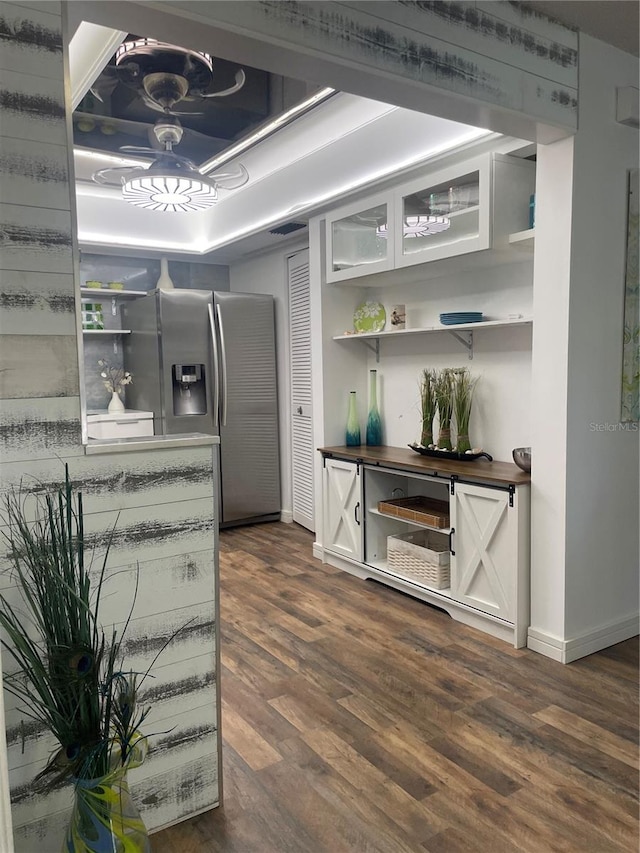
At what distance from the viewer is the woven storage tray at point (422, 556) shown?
3520 millimetres

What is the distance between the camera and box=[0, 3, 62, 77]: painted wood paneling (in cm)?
158

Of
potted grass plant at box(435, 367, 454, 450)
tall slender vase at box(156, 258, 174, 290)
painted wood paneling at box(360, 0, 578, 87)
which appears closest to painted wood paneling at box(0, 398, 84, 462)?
painted wood paneling at box(360, 0, 578, 87)

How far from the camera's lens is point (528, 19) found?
2.44 meters

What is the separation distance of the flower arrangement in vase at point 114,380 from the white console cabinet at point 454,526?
2.09m

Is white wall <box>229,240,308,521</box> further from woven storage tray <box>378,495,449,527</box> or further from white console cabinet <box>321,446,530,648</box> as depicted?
woven storage tray <box>378,495,449,527</box>

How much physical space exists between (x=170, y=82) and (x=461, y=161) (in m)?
1.50

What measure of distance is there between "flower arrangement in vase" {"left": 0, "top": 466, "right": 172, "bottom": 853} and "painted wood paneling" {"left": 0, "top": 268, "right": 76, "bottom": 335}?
0.42 meters

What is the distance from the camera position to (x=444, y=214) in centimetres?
340

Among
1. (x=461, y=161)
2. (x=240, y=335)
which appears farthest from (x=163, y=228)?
(x=461, y=161)

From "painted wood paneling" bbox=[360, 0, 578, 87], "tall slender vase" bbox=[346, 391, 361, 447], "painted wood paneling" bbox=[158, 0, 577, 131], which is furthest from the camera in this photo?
"tall slender vase" bbox=[346, 391, 361, 447]

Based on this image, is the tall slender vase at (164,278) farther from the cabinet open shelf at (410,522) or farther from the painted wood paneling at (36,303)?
the painted wood paneling at (36,303)

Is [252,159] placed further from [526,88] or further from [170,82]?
[526,88]

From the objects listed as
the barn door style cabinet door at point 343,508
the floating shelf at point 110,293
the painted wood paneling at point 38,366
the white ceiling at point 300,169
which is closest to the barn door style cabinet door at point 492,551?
the barn door style cabinet door at point 343,508

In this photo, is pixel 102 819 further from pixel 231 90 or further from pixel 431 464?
pixel 231 90
